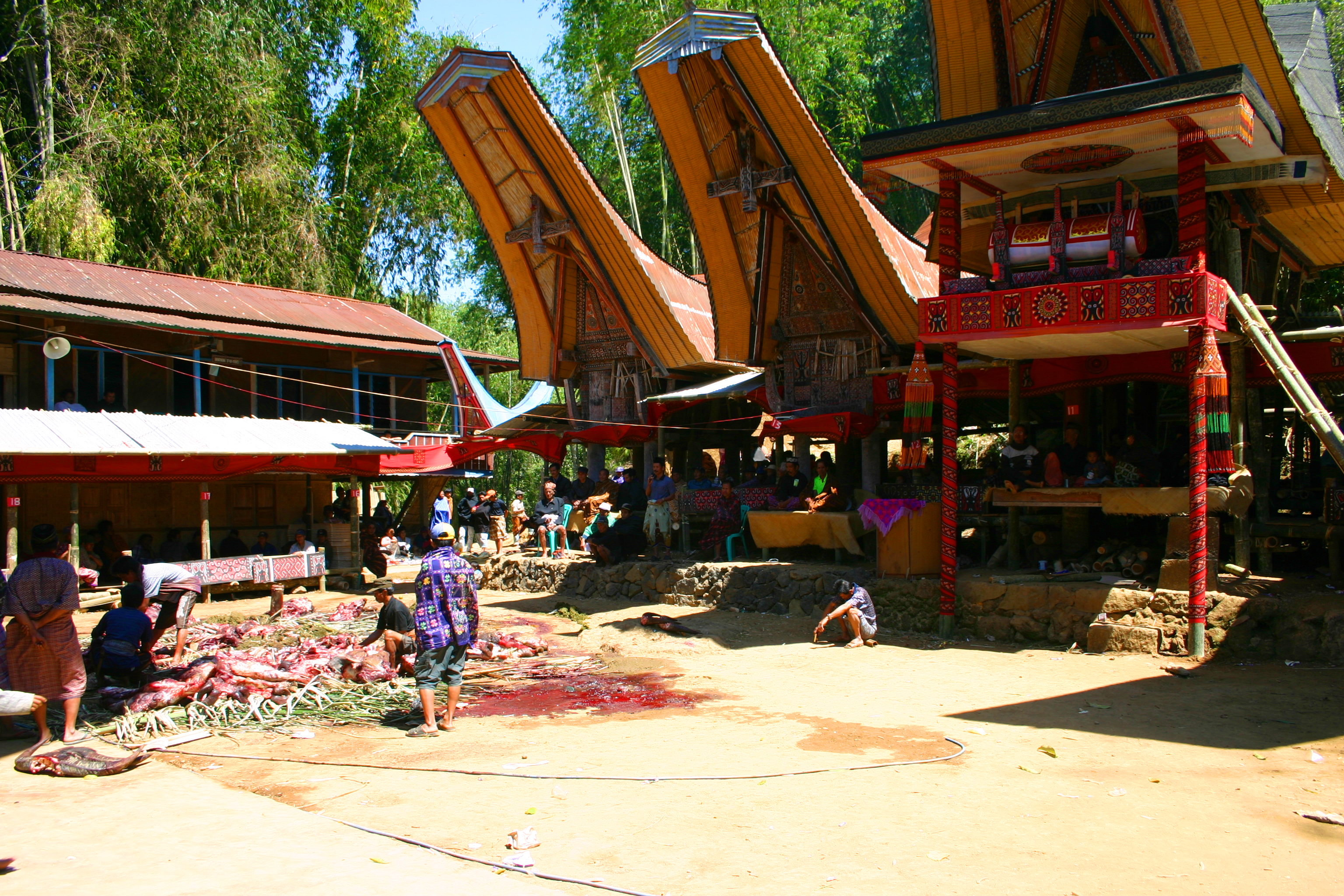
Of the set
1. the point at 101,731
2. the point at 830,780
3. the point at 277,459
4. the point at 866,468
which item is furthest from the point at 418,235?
the point at 830,780

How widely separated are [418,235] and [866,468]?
20646mm

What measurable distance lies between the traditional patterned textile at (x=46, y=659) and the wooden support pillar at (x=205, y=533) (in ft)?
31.5

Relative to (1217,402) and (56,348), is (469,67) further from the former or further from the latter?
(1217,402)

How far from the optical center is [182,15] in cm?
2375

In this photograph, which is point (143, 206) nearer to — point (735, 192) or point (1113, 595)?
point (735, 192)

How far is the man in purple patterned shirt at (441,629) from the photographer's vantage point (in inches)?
299

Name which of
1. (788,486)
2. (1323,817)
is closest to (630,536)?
(788,486)

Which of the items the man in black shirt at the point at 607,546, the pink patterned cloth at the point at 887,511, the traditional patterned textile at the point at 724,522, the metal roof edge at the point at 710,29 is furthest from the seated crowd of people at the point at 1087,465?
the metal roof edge at the point at 710,29

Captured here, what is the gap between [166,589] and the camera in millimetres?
9078

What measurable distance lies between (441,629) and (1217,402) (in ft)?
25.9

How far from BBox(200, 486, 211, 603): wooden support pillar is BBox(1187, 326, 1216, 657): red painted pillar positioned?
14.5 m

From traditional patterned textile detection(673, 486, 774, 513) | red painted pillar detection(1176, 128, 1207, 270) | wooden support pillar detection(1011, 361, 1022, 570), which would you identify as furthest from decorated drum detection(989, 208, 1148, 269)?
traditional patterned textile detection(673, 486, 774, 513)

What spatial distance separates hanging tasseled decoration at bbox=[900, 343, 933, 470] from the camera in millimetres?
11555

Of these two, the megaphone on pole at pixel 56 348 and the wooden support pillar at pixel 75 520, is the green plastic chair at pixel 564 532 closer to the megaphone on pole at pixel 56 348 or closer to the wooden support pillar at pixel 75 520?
the wooden support pillar at pixel 75 520
